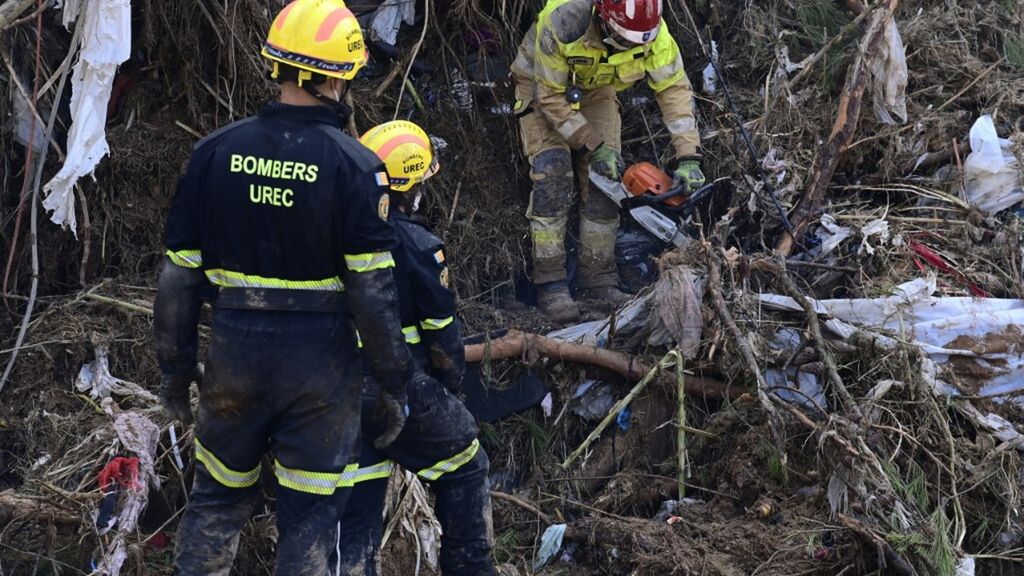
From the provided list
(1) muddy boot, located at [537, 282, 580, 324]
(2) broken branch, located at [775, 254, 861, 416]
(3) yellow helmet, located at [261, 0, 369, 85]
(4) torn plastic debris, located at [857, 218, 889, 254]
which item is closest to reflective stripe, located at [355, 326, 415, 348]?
(3) yellow helmet, located at [261, 0, 369, 85]

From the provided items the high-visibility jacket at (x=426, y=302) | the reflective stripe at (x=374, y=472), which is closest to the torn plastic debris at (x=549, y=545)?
the reflective stripe at (x=374, y=472)

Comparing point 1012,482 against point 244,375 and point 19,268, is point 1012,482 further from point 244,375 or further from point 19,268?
point 19,268

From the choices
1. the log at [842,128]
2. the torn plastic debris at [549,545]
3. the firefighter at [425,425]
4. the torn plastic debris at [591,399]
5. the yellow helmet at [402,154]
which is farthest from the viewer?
the log at [842,128]

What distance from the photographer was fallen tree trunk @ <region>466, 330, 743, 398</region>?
5.18 m

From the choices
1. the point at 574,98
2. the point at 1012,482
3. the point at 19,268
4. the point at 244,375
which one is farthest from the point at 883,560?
the point at 19,268

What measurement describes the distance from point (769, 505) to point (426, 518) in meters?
1.39

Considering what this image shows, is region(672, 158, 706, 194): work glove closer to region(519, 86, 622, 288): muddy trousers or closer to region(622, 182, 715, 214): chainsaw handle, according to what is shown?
region(622, 182, 715, 214): chainsaw handle

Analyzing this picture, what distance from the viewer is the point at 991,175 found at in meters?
5.91

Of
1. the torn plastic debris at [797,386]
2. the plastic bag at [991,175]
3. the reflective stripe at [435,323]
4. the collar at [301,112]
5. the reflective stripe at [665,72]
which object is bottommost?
the torn plastic debris at [797,386]

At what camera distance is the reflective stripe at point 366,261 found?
319 centimetres

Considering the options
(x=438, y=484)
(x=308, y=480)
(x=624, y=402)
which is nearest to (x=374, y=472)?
(x=438, y=484)

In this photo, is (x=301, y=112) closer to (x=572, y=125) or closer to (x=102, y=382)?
(x=102, y=382)

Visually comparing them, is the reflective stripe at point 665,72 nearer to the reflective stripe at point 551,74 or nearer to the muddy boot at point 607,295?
the reflective stripe at point 551,74

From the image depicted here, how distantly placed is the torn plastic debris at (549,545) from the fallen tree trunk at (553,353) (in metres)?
0.88
